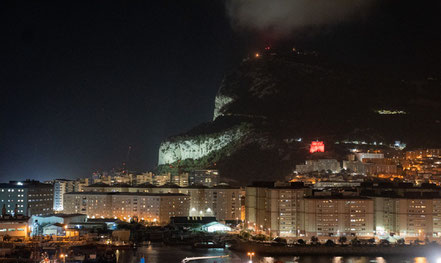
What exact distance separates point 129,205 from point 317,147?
1888 centimetres

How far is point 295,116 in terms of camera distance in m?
71.9

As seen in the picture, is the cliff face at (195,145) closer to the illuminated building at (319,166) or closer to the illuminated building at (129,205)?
the illuminated building at (319,166)

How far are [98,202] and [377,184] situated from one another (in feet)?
68.4

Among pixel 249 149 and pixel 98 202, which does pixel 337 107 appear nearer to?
pixel 249 149

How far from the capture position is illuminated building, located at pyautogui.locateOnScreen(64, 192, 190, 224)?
174ft

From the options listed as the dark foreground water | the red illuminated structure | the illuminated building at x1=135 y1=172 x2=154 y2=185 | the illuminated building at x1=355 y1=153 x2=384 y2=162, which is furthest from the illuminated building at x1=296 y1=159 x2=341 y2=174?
the dark foreground water

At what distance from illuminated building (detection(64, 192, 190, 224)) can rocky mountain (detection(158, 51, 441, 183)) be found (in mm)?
9550

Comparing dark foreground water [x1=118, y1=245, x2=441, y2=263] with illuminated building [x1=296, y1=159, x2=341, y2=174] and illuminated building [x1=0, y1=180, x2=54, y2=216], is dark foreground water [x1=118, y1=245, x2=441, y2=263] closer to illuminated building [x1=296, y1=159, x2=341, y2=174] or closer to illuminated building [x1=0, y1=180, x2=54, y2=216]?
illuminated building [x1=0, y1=180, x2=54, y2=216]

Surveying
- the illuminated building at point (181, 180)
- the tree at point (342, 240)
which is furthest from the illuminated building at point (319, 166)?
the tree at point (342, 240)

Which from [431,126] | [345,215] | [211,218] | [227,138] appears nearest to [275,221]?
[345,215]

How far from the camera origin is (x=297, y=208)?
4378cm

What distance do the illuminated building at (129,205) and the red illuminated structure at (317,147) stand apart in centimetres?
1452

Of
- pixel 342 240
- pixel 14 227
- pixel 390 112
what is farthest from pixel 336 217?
pixel 390 112

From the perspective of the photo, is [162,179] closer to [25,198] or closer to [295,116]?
[295,116]
